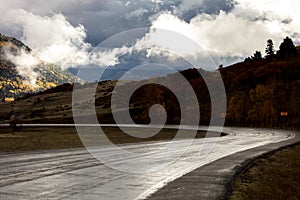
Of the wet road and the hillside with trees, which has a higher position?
the hillside with trees

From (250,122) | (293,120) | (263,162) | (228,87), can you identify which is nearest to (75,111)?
(228,87)

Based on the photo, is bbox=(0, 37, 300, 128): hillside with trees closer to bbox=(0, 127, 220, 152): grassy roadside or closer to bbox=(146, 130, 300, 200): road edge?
bbox=(0, 127, 220, 152): grassy roadside

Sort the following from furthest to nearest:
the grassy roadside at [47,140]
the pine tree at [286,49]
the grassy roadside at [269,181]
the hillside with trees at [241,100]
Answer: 1. the pine tree at [286,49]
2. the hillside with trees at [241,100]
3. the grassy roadside at [47,140]
4. the grassy roadside at [269,181]

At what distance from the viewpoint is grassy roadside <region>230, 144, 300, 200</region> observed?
408 inches

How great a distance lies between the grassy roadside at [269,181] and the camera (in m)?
10.4

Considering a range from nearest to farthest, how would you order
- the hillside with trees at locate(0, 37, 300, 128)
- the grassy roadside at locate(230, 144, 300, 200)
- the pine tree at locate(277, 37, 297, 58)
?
1. the grassy roadside at locate(230, 144, 300, 200)
2. the hillside with trees at locate(0, 37, 300, 128)
3. the pine tree at locate(277, 37, 297, 58)

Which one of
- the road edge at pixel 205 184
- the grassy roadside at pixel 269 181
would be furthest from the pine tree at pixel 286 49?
the road edge at pixel 205 184

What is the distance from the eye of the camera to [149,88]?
90.2 meters

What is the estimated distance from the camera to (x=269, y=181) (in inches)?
506

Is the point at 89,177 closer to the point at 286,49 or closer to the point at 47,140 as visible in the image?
the point at 47,140

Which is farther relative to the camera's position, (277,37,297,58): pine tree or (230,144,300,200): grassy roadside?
(277,37,297,58): pine tree

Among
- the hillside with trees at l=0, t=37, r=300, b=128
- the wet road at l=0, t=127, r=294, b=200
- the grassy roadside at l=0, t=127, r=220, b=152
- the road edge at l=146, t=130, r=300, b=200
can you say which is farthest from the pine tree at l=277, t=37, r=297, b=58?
the wet road at l=0, t=127, r=294, b=200

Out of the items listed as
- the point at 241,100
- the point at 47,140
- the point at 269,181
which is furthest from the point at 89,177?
the point at 241,100

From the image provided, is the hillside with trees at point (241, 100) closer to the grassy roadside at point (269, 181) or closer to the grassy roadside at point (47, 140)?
the grassy roadside at point (47, 140)
